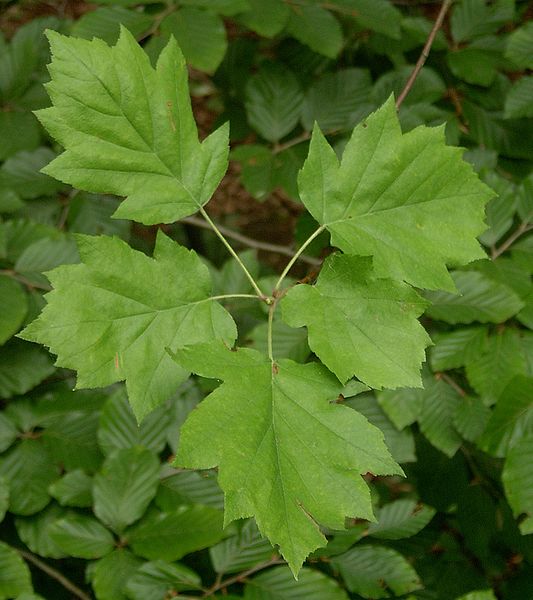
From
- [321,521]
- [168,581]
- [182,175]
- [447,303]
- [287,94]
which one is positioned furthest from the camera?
[287,94]

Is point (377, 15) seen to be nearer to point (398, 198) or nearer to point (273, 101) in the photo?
point (273, 101)

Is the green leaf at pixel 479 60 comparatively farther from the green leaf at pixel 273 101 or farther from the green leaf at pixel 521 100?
the green leaf at pixel 273 101

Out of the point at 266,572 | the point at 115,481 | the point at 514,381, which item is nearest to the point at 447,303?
the point at 514,381

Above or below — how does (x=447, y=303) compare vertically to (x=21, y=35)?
below

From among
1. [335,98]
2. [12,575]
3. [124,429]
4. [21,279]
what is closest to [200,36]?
[335,98]

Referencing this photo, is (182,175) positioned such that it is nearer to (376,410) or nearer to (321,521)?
(321,521)

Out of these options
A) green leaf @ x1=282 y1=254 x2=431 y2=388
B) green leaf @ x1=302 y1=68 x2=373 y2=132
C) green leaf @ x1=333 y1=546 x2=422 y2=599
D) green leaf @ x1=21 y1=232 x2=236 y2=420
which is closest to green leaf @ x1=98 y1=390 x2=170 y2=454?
green leaf @ x1=333 y1=546 x2=422 y2=599
